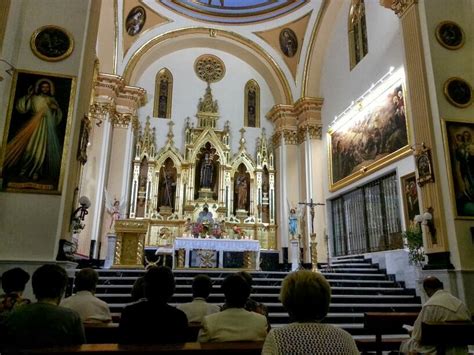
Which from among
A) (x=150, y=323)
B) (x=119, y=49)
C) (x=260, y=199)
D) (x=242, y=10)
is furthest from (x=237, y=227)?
(x=150, y=323)

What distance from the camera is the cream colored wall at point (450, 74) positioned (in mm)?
6664

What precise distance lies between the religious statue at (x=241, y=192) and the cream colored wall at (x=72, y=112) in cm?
959

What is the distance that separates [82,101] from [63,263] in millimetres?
2810

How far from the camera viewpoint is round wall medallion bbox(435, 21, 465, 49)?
775cm

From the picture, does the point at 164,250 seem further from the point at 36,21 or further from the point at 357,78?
the point at 357,78

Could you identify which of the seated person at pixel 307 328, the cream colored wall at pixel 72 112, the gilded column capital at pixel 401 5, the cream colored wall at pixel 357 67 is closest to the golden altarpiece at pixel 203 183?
the cream colored wall at pixel 357 67

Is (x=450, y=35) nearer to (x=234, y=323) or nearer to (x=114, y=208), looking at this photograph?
(x=234, y=323)

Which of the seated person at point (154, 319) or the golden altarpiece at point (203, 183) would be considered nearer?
the seated person at point (154, 319)

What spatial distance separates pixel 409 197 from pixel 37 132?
337 inches

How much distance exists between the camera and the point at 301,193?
15297 mm

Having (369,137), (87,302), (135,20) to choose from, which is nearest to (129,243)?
(87,302)

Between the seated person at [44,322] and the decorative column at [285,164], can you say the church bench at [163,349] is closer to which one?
the seated person at [44,322]

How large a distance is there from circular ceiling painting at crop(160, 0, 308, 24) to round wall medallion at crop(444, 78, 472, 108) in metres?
9.79

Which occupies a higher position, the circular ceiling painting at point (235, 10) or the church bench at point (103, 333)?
the circular ceiling painting at point (235, 10)
